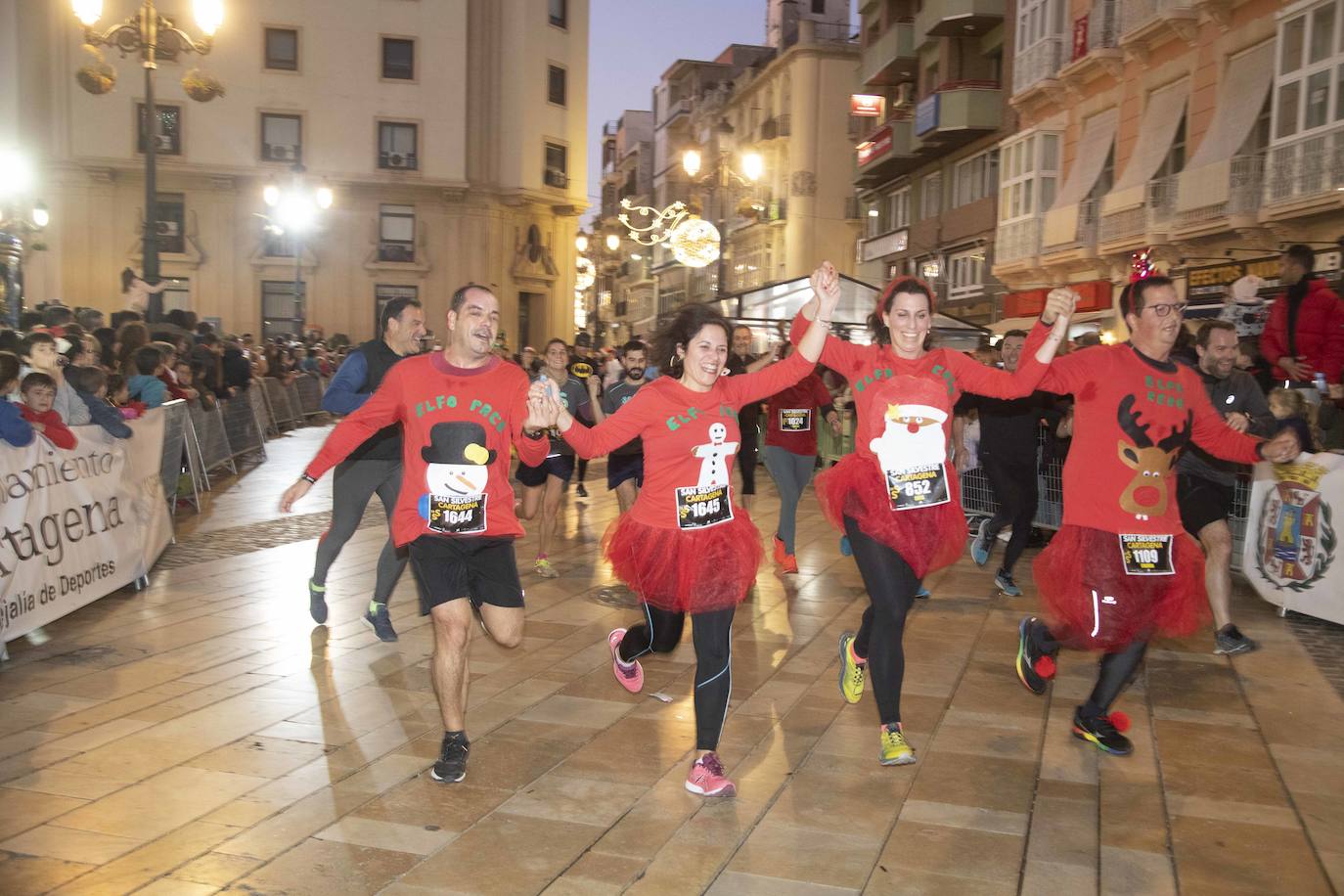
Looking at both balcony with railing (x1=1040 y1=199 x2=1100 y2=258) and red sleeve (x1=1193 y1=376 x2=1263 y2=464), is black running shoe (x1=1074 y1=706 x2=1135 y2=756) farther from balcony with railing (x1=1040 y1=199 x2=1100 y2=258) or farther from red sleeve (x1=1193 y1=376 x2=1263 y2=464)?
balcony with railing (x1=1040 y1=199 x2=1100 y2=258)

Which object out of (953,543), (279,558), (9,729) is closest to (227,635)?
(9,729)

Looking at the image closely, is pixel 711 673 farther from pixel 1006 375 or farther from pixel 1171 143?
pixel 1171 143

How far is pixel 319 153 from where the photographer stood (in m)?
45.8

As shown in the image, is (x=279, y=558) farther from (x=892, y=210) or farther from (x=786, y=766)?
(x=892, y=210)

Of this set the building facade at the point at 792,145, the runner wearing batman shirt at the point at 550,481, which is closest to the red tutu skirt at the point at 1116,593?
the runner wearing batman shirt at the point at 550,481

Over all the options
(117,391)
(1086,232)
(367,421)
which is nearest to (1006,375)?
(367,421)

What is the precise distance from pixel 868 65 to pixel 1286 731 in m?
37.0

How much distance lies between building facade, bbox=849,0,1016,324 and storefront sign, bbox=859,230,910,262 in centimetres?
4

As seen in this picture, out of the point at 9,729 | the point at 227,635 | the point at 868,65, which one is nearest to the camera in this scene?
the point at 9,729

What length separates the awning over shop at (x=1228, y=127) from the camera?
67.6ft

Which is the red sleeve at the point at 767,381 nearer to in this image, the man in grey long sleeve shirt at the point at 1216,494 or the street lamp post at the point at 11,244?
the man in grey long sleeve shirt at the point at 1216,494

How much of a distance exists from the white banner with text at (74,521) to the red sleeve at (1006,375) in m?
5.54

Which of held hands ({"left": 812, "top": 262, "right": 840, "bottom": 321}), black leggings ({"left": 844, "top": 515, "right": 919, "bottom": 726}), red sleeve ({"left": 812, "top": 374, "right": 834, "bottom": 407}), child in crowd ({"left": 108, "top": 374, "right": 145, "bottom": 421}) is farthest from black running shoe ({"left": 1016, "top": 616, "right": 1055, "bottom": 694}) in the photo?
child in crowd ({"left": 108, "top": 374, "right": 145, "bottom": 421})

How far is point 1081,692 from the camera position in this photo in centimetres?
697
